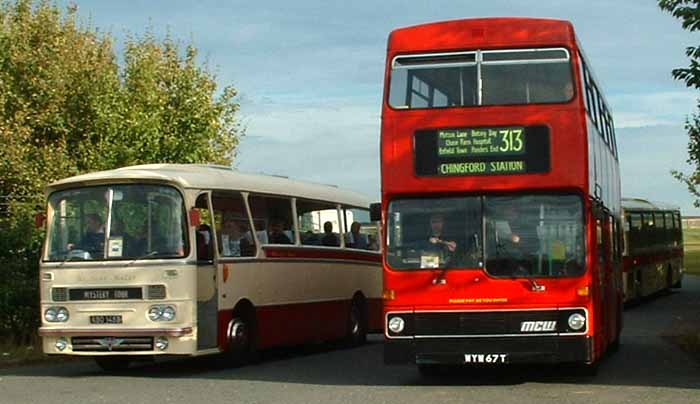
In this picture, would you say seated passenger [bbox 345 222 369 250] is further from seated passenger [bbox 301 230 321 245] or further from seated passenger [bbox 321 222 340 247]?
seated passenger [bbox 301 230 321 245]

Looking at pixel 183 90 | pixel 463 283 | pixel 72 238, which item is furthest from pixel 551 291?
pixel 183 90

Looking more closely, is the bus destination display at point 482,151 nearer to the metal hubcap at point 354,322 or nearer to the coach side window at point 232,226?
the coach side window at point 232,226

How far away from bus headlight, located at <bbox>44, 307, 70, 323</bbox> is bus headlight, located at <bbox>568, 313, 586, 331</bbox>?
6801mm

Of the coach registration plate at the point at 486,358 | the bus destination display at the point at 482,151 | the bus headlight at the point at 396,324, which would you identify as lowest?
the coach registration plate at the point at 486,358

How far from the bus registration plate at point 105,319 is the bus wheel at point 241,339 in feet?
6.20

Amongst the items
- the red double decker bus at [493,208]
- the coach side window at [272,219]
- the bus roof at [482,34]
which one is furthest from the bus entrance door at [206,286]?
the bus roof at [482,34]

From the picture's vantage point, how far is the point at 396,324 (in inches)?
Answer: 638

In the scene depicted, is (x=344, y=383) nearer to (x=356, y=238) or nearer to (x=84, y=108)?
(x=356, y=238)

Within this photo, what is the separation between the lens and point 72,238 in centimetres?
1884

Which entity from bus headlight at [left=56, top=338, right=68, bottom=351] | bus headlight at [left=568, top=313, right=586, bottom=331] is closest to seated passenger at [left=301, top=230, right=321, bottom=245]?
bus headlight at [left=56, top=338, right=68, bottom=351]

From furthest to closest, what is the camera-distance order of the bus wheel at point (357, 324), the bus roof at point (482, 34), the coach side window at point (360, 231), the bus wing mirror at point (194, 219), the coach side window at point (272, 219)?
the coach side window at point (360, 231), the bus wheel at point (357, 324), the coach side window at point (272, 219), the bus wing mirror at point (194, 219), the bus roof at point (482, 34)

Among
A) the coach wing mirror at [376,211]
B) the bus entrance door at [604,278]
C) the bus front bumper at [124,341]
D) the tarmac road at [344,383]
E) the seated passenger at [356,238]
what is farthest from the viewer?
the seated passenger at [356,238]

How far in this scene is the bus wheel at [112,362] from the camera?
64.9 ft

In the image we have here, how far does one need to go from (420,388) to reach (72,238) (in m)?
5.34
